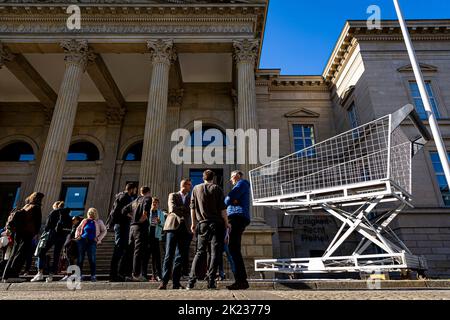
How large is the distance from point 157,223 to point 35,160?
1551 cm

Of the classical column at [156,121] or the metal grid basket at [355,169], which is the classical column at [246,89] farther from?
the classical column at [156,121]

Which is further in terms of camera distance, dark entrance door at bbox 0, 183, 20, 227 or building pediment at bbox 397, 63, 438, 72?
dark entrance door at bbox 0, 183, 20, 227

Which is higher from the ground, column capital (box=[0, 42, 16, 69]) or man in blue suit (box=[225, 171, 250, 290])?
column capital (box=[0, 42, 16, 69])

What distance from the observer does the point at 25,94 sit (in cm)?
1938

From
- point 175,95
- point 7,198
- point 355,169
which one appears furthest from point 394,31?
point 7,198

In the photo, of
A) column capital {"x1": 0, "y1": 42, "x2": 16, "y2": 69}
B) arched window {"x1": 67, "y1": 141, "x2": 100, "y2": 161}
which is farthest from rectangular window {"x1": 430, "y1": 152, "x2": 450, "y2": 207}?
column capital {"x1": 0, "y1": 42, "x2": 16, "y2": 69}

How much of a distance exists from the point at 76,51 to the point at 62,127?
4297mm

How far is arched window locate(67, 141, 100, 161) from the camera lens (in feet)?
61.2

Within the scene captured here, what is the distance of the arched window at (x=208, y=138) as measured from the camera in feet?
59.2

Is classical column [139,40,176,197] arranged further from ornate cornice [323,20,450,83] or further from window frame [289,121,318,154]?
ornate cornice [323,20,450,83]

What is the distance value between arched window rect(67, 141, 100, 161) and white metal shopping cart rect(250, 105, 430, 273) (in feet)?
46.4

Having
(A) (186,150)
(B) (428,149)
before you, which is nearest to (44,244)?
(A) (186,150)

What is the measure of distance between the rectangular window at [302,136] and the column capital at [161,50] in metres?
9.10
